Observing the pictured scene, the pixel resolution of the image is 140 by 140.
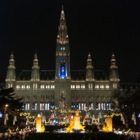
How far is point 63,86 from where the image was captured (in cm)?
16212

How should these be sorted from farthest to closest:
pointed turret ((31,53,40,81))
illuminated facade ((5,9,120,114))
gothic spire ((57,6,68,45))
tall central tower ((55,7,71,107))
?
gothic spire ((57,6,68,45)) → pointed turret ((31,53,40,81)) → illuminated facade ((5,9,120,114)) → tall central tower ((55,7,71,107))

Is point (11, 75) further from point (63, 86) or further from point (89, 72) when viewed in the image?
point (89, 72)

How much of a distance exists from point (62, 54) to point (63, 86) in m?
14.9

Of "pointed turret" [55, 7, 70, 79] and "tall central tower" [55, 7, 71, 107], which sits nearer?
"tall central tower" [55, 7, 71, 107]

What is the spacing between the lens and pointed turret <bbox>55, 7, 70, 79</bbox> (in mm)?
164750

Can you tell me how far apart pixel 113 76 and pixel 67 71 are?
20.7 m

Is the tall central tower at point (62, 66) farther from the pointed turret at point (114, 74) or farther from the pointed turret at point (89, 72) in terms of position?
the pointed turret at point (114, 74)

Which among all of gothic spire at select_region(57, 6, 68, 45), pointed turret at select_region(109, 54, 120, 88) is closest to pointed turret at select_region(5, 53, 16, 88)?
gothic spire at select_region(57, 6, 68, 45)

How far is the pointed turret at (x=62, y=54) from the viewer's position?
541ft

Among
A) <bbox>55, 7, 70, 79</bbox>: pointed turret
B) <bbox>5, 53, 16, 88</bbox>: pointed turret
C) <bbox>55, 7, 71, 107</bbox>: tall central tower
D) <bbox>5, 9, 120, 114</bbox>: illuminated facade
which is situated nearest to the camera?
<bbox>55, 7, 71, 107</bbox>: tall central tower

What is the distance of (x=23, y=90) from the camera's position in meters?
165

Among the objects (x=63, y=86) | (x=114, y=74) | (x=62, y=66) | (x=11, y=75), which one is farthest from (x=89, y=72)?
(x=11, y=75)

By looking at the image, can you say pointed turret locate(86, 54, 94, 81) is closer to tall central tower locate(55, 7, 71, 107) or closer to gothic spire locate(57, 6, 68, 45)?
tall central tower locate(55, 7, 71, 107)

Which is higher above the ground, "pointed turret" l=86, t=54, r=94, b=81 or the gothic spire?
the gothic spire
